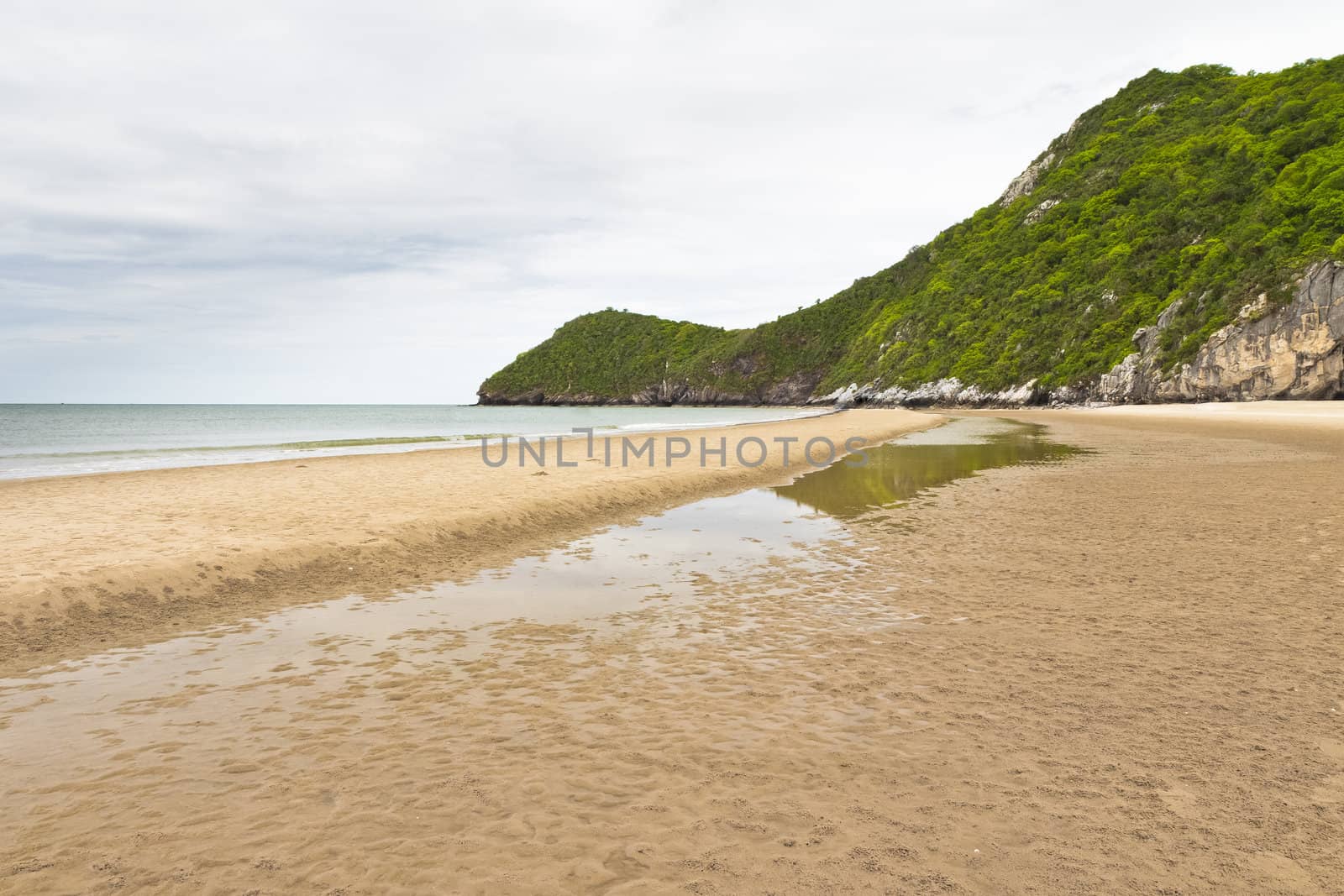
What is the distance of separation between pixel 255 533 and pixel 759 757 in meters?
10.9

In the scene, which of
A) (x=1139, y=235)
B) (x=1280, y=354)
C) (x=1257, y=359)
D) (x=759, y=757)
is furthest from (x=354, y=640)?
(x=1139, y=235)

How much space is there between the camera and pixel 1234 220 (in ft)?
246

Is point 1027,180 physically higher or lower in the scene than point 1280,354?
higher

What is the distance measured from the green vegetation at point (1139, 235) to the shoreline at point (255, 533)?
7153 cm

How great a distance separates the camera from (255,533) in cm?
1202

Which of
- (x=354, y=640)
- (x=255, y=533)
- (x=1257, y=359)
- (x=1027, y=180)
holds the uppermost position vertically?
(x=1027, y=180)

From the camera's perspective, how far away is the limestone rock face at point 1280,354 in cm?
5472

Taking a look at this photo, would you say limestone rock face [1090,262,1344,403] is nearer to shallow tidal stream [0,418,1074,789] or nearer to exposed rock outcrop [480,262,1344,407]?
exposed rock outcrop [480,262,1344,407]

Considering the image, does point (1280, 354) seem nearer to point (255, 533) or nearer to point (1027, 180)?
point (255, 533)

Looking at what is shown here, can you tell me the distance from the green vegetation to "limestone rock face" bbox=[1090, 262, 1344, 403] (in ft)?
8.31

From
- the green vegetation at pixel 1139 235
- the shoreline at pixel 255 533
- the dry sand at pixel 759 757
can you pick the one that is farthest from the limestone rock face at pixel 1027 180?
the dry sand at pixel 759 757

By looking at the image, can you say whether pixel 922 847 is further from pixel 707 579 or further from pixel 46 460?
pixel 46 460

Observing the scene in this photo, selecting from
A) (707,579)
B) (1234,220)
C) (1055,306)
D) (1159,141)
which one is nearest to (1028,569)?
(707,579)

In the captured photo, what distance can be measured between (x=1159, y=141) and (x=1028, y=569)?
416ft
